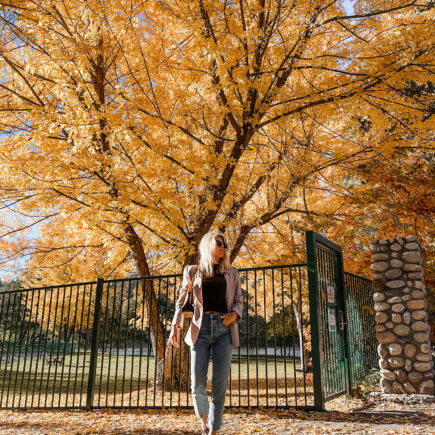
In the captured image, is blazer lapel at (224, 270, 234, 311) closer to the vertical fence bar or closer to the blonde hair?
the blonde hair

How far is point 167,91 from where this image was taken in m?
8.08

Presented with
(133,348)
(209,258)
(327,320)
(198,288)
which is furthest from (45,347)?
(327,320)

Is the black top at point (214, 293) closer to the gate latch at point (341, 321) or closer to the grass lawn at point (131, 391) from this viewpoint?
the grass lawn at point (131, 391)

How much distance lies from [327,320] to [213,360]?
8.57 feet

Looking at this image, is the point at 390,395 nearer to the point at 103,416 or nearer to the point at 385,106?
the point at 103,416

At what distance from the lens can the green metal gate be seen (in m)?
4.97

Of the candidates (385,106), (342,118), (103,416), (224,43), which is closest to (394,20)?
(385,106)

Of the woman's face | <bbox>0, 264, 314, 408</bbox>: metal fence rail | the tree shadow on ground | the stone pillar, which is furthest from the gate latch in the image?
the woman's face

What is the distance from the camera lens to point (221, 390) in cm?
344

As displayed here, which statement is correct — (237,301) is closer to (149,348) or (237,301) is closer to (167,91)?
(149,348)

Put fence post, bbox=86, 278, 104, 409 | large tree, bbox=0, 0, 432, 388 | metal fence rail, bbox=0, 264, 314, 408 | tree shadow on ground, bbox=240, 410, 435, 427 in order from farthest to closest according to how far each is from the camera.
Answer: large tree, bbox=0, 0, 432, 388, fence post, bbox=86, 278, 104, 409, metal fence rail, bbox=0, 264, 314, 408, tree shadow on ground, bbox=240, 410, 435, 427

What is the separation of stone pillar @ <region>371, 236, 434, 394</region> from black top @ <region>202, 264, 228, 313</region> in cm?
414

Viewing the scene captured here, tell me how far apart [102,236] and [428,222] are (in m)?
7.41

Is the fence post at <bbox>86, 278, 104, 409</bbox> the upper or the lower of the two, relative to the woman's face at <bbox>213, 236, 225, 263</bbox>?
lower
